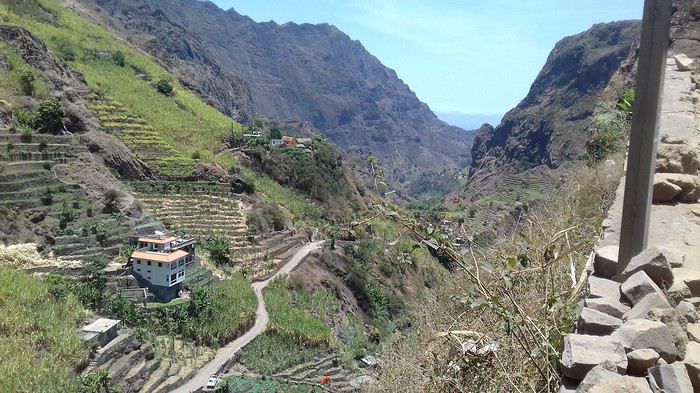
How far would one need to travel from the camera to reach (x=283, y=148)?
40.4m

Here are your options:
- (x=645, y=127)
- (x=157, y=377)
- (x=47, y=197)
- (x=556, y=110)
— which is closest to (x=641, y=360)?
(x=645, y=127)

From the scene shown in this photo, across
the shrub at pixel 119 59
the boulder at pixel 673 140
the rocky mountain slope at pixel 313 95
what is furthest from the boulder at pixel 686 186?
the rocky mountain slope at pixel 313 95

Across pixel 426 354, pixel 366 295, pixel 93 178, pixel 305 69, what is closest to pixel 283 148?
pixel 366 295

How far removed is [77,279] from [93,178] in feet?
23.6

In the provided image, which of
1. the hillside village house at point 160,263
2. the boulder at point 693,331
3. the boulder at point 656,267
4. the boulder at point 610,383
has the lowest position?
the hillside village house at point 160,263

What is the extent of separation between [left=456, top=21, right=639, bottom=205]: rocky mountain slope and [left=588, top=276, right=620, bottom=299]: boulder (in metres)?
68.2

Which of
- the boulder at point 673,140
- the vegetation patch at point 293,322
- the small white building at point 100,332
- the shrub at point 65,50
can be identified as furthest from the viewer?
the shrub at point 65,50

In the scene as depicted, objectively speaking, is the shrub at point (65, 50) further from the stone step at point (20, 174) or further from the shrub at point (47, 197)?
the shrub at point (47, 197)

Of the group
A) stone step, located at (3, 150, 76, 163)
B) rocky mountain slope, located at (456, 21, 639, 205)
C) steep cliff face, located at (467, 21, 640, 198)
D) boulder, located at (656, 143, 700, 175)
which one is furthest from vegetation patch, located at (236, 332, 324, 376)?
rocky mountain slope, located at (456, 21, 639, 205)

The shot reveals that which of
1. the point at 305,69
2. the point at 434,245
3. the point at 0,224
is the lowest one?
the point at 0,224

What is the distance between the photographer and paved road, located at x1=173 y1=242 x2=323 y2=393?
15.1 m

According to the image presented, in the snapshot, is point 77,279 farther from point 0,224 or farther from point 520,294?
point 520,294

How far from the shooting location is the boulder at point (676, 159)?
488 cm

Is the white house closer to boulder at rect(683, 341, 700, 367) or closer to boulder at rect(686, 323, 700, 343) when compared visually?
boulder at rect(686, 323, 700, 343)
